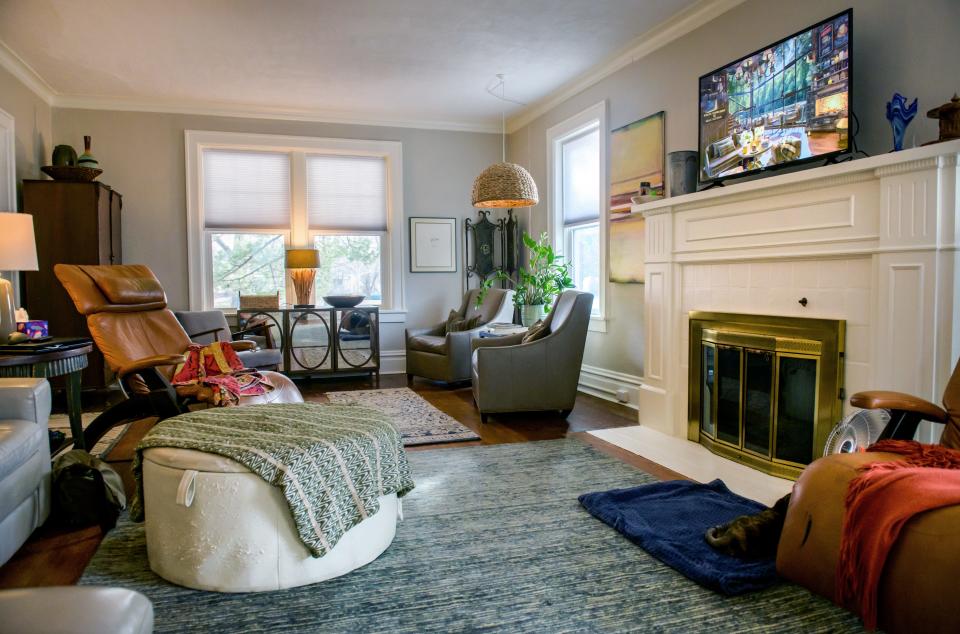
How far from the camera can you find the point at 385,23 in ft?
12.8

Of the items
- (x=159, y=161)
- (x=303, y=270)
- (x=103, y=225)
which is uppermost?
(x=159, y=161)

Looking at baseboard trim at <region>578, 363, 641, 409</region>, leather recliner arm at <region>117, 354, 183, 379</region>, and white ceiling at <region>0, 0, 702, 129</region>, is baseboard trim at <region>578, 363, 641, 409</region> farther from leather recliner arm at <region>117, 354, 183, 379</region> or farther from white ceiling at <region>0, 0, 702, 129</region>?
leather recliner arm at <region>117, 354, 183, 379</region>

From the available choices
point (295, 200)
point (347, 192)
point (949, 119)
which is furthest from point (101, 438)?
point (949, 119)

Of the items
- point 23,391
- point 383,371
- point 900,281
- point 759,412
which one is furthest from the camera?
point 383,371

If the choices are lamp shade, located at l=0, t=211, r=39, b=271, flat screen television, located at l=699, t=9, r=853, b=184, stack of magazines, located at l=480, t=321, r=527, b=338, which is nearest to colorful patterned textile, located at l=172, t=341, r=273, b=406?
lamp shade, located at l=0, t=211, r=39, b=271

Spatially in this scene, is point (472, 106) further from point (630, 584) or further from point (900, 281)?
point (630, 584)

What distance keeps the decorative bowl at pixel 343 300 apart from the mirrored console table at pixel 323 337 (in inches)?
2.2

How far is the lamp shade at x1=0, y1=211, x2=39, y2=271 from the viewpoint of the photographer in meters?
3.31

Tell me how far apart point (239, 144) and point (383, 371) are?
2642 mm

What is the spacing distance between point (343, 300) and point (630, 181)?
285 cm

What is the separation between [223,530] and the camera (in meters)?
1.76

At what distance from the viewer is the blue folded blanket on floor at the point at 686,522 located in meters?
1.83

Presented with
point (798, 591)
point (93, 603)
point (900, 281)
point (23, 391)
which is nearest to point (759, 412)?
point (900, 281)

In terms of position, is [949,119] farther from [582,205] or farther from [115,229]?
[115,229]
